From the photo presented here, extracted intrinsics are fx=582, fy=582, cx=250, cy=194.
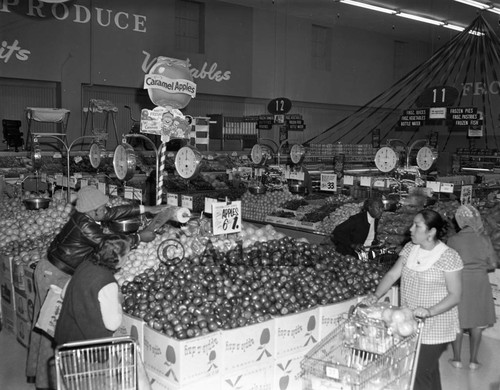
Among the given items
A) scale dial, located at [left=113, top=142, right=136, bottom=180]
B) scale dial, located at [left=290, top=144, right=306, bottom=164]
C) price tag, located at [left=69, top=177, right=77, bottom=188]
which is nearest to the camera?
scale dial, located at [left=113, top=142, right=136, bottom=180]

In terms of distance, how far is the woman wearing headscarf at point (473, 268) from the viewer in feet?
16.4

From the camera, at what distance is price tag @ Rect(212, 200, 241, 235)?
5.28 meters

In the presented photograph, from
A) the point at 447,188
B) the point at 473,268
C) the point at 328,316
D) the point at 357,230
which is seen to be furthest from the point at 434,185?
the point at 328,316

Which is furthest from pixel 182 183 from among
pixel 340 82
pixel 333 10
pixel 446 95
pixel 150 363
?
pixel 340 82

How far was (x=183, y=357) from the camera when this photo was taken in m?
3.63

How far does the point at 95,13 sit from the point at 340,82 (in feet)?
30.9

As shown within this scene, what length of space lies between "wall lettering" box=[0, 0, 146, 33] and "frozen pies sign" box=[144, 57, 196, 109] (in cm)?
861

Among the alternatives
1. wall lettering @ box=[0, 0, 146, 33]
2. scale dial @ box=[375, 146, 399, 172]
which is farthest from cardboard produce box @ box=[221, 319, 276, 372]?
wall lettering @ box=[0, 0, 146, 33]

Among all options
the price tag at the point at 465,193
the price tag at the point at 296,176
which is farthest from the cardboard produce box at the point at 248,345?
the price tag at the point at 296,176

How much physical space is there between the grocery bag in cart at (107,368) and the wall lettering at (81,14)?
480 inches

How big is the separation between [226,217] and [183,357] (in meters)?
1.95

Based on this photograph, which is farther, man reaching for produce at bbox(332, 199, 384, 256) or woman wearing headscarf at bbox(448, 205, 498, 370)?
man reaching for produce at bbox(332, 199, 384, 256)

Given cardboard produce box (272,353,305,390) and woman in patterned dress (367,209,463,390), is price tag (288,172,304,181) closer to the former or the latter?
cardboard produce box (272,353,305,390)

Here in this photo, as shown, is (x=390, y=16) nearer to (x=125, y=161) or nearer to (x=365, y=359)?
(x=125, y=161)
